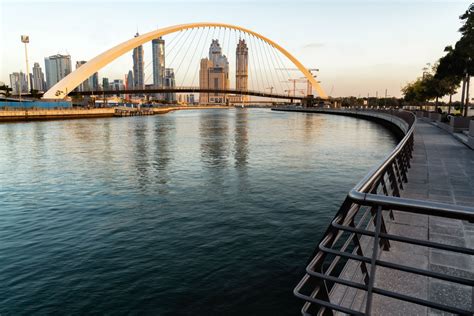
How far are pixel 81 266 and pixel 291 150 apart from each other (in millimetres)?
26300

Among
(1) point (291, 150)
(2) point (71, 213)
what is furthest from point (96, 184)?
(1) point (291, 150)

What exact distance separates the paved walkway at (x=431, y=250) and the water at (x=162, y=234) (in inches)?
105

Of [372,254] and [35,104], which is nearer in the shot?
[372,254]

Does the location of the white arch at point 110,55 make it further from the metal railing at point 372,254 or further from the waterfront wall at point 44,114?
the metal railing at point 372,254

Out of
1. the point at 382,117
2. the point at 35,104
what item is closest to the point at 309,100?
the point at 382,117

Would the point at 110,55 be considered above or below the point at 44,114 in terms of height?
above

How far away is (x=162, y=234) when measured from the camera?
474 inches

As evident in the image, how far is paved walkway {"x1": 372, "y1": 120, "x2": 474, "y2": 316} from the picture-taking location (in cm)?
492

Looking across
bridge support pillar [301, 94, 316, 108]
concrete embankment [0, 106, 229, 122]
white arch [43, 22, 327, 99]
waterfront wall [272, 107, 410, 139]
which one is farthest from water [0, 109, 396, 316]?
bridge support pillar [301, 94, 316, 108]

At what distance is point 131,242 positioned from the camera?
11.4 meters

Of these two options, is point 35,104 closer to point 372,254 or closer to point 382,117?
point 382,117

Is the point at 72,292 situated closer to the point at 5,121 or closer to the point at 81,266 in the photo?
the point at 81,266

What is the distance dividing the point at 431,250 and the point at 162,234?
828cm

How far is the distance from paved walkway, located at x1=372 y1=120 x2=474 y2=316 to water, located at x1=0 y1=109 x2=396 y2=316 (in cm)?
266
